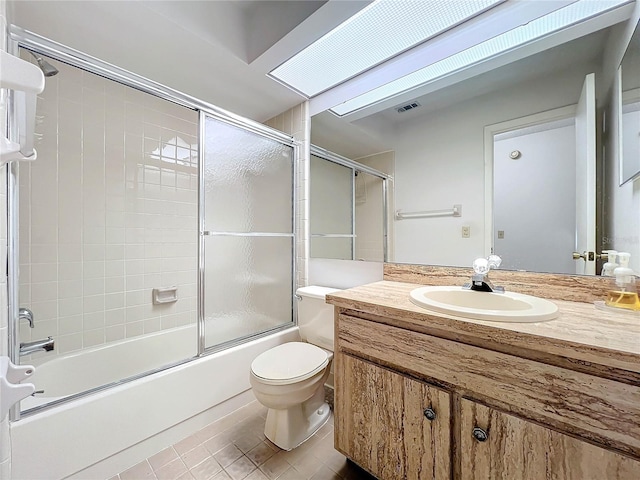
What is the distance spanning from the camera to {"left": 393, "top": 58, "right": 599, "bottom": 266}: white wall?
4.06ft

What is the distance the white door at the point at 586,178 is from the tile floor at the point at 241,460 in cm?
135

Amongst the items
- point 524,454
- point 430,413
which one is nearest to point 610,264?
point 524,454

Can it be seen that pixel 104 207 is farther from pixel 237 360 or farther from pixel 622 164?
pixel 622 164

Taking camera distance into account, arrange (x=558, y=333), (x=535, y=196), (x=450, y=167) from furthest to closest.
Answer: (x=450, y=167) < (x=535, y=196) < (x=558, y=333)

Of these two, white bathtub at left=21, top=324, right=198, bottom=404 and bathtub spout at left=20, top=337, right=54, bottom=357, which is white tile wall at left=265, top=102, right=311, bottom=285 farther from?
bathtub spout at left=20, top=337, right=54, bottom=357

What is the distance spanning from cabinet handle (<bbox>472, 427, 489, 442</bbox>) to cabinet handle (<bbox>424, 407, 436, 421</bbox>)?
122 mm

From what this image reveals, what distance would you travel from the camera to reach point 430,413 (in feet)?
3.02

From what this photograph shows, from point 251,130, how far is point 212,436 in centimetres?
192

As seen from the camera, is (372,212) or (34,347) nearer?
(34,347)

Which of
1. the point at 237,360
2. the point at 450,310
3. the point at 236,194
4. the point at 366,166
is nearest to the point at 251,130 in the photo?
the point at 236,194

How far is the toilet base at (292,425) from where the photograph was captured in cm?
138

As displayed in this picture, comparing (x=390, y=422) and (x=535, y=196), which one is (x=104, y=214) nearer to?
(x=390, y=422)

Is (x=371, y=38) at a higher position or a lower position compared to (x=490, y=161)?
higher

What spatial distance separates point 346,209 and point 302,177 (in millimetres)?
466
